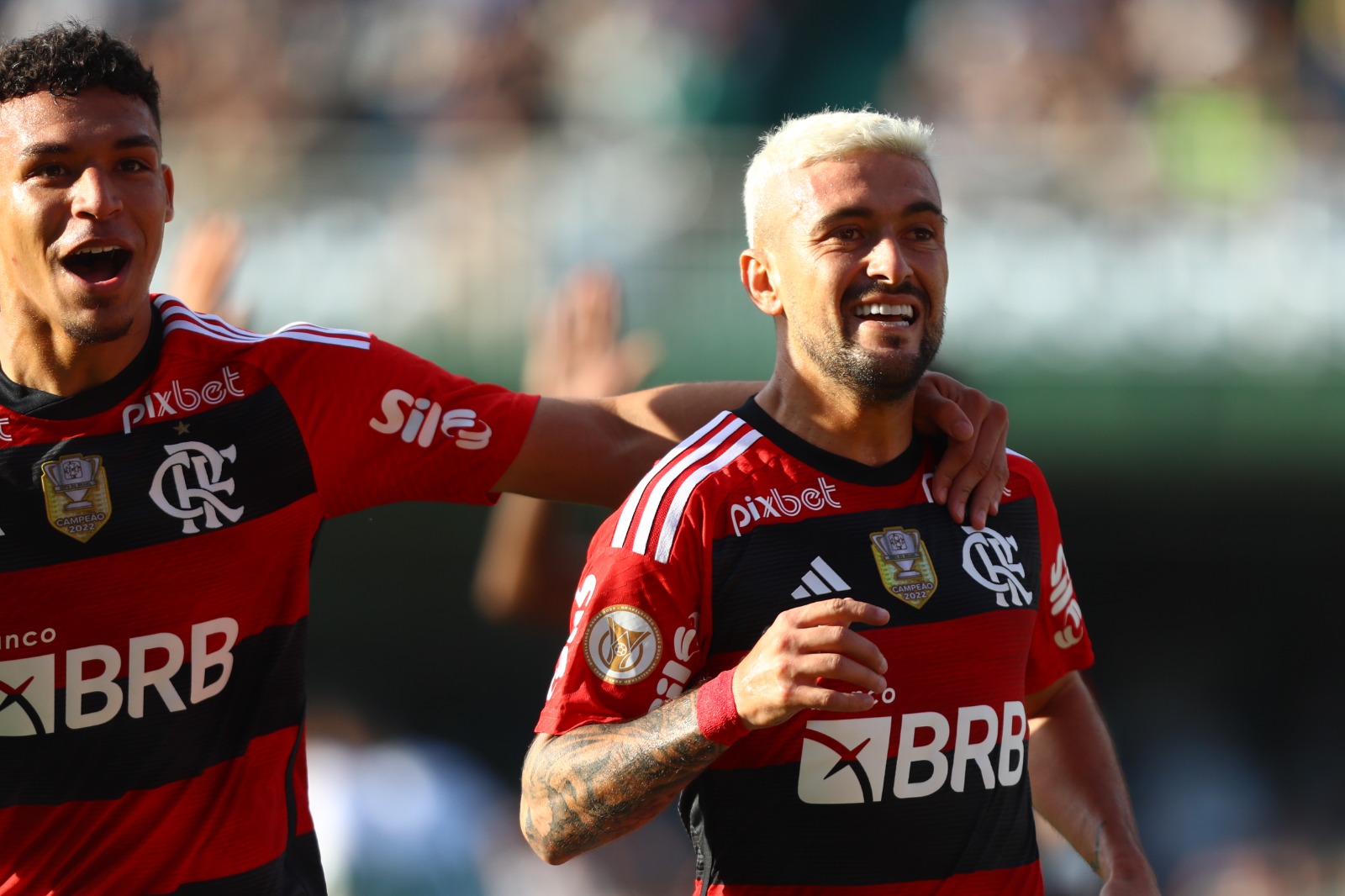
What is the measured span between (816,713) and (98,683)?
50.8 inches

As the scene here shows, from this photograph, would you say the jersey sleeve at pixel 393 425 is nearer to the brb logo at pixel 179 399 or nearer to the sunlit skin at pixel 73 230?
the brb logo at pixel 179 399

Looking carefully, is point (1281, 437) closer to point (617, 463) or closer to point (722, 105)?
point (722, 105)

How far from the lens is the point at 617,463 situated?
322cm

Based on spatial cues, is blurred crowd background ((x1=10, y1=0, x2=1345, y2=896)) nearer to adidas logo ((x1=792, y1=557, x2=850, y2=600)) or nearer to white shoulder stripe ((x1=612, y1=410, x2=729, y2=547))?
white shoulder stripe ((x1=612, y1=410, x2=729, y2=547))

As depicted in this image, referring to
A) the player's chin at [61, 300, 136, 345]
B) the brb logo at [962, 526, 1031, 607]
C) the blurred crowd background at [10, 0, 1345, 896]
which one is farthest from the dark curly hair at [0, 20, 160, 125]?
the blurred crowd background at [10, 0, 1345, 896]

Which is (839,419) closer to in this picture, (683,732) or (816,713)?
(816,713)

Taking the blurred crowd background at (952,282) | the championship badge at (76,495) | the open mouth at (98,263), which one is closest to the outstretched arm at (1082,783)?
the championship badge at (76,495)

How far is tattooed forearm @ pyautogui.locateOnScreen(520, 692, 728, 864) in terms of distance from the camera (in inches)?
96.7

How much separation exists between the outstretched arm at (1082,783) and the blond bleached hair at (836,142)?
118 centimetres

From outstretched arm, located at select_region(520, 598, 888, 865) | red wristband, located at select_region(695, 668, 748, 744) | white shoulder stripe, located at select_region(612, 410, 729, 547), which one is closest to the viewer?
outstretched arm, located at select_region(520, 598, 888, 865)

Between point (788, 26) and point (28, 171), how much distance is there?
1006cm

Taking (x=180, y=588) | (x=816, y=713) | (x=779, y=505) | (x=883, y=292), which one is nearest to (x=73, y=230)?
(x=180, y=588)

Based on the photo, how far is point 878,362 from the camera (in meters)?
2.83

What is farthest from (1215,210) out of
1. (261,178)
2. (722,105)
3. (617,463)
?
(617,463)
